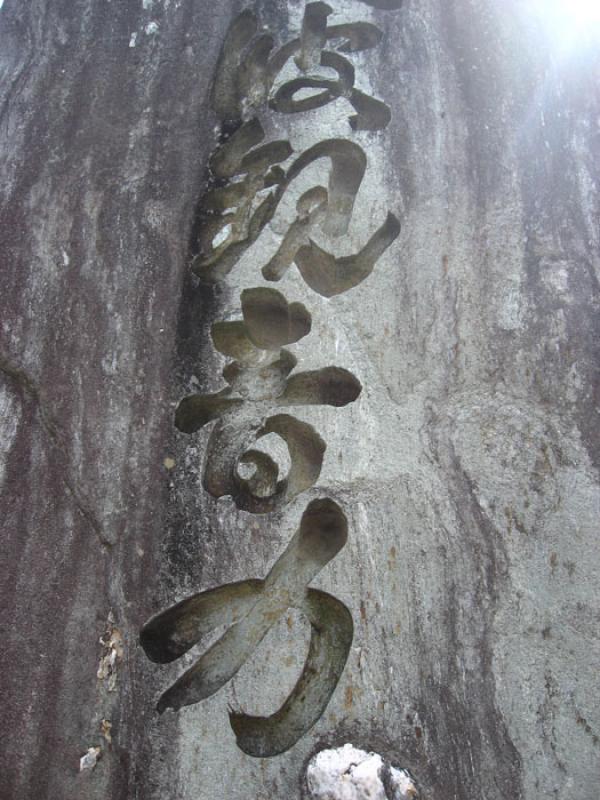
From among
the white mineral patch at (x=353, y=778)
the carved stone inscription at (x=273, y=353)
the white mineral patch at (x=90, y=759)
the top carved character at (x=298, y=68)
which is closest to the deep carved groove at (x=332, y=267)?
the carved stone inscription at (x=273, y=353)

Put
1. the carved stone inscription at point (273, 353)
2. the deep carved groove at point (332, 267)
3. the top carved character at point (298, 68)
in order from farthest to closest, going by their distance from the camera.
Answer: the top carved character at point (298, 68) < the deep carved groove at point (332, 267) < the carved stone inscription at point (273, 353)

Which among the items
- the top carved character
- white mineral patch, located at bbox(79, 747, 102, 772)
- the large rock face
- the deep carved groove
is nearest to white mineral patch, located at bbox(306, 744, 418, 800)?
the large rock face

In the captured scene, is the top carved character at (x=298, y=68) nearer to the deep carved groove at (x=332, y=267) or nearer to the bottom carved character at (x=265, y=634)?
the deep carved groove at (x=332, y=267)

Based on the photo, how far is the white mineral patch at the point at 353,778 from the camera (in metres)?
1.67

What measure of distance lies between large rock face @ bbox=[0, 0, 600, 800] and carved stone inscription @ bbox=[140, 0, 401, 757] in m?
0.01

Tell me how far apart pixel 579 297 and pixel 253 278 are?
89cm

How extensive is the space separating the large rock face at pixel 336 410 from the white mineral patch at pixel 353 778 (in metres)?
0.03

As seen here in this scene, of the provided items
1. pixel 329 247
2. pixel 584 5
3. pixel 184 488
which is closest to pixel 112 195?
pixel 329 247

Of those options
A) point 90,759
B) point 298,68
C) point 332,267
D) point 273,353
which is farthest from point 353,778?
point 298,68

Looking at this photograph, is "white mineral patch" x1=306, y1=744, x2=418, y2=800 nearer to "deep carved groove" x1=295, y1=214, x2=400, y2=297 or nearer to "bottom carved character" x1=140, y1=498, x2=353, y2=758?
"bottom carved character" x1=140, y1=498, x2=353, y2=758

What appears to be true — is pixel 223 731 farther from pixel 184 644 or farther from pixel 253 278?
pixel 253 278

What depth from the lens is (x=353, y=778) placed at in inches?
66.2

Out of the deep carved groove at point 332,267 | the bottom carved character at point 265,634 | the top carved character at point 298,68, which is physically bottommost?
the bottom carved character at point 265,634

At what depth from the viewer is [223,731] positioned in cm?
175
